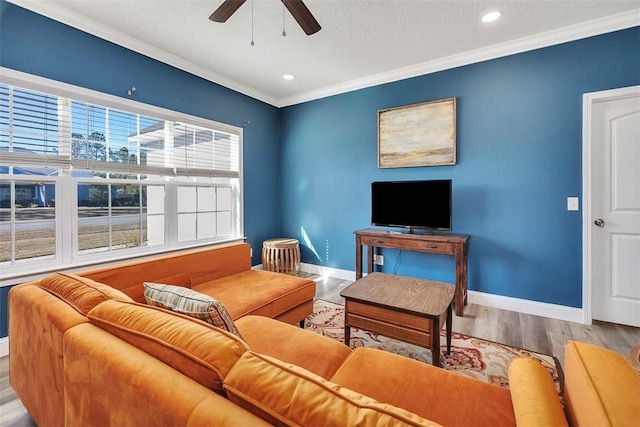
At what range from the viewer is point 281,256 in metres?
3.89

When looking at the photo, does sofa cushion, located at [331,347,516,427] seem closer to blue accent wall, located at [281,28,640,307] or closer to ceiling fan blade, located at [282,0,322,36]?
ceiling fan blade, located at [282,0,322,36]

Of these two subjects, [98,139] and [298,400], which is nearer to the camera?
[298,400]

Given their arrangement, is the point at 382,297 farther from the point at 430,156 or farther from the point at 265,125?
the point at 265,125

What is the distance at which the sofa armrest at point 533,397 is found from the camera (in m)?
0.65

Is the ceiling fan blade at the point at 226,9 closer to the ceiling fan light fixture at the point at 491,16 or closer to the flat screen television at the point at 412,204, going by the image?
the ceiling fan light fixture at the point at 491,16

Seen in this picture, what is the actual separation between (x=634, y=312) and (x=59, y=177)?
16.7 ft

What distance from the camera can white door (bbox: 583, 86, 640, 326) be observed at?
2.46m

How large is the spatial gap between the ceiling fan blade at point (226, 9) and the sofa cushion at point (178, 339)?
1722mm

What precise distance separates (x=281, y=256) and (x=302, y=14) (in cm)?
285

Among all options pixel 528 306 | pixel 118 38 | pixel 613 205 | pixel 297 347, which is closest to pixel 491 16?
pixel 613 205

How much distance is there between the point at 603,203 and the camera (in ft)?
8.46

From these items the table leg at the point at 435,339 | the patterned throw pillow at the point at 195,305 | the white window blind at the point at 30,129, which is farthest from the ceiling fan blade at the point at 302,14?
the white window blind at the point at 30,129

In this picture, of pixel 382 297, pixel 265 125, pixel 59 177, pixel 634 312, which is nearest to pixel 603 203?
pixel 634 312

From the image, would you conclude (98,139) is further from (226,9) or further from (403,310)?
(403,310)
